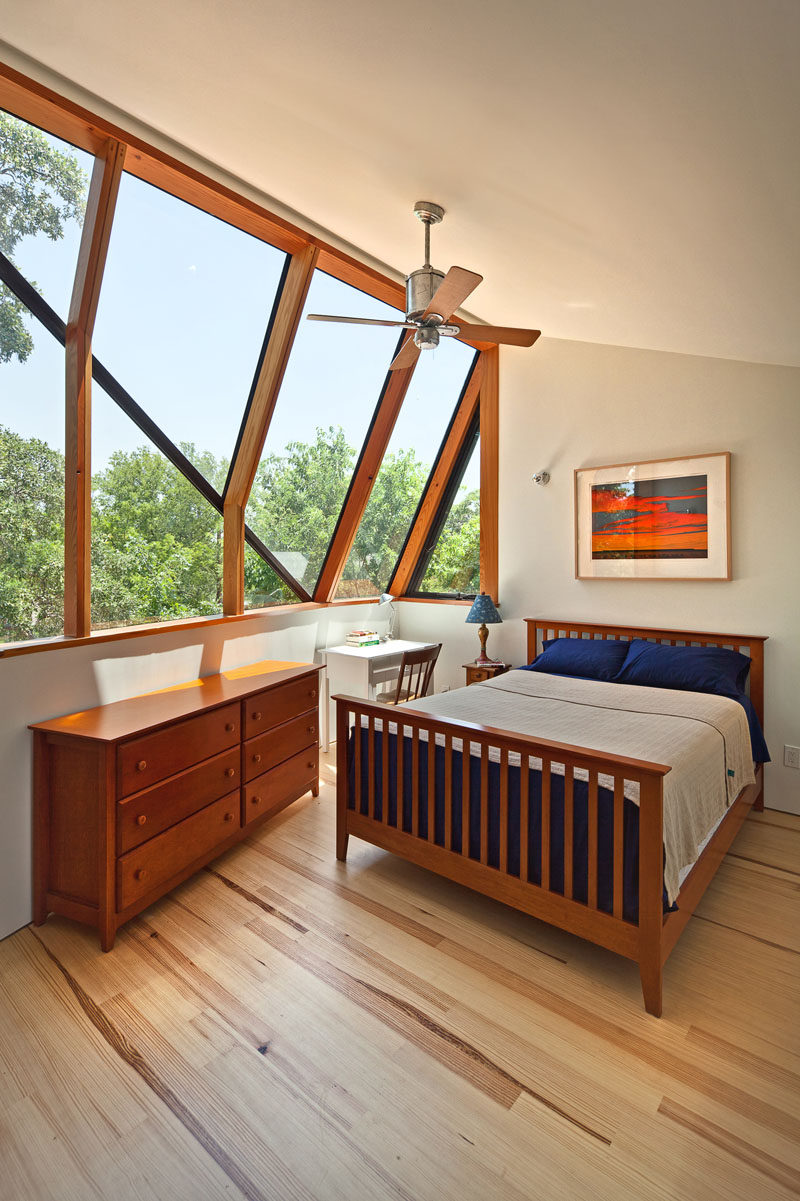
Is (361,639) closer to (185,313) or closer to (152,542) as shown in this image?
(152,542)

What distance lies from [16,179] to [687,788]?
3499mm

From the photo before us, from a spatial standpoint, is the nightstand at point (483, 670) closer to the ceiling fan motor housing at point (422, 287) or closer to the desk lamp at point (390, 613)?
the desk lamp at point (390, 613)

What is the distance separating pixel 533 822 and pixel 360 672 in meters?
2.16

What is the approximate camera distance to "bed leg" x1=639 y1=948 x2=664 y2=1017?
6.12ft

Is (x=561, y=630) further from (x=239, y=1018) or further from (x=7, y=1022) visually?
(x=7, y=1022)

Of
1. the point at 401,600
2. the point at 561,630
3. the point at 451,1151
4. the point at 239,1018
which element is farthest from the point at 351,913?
the point at 401,600

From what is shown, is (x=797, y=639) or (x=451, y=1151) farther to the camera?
(x=797, y=639)

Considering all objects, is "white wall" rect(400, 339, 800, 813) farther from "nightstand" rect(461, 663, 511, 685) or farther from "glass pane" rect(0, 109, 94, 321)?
"glass pane" rect(0, 109, 94, 321)

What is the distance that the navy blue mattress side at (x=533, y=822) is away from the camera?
6.43 feet

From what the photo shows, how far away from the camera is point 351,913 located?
240 centimetres

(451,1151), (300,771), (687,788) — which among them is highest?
(687,788)

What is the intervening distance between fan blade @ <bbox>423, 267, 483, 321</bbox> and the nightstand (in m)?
2.54

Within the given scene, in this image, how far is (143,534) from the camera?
306 cm

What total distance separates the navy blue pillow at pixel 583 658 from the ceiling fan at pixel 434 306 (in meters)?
1.91
